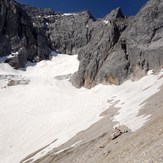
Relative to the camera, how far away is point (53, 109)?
265 ft

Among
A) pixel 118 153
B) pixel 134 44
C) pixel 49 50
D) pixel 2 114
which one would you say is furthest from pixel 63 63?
pixel 118 153

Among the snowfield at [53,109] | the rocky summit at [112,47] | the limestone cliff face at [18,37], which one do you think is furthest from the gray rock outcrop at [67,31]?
the snowfield at [53,109]

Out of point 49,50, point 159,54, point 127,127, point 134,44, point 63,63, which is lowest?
point 127,127

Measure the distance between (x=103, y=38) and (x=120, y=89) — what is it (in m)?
28.2

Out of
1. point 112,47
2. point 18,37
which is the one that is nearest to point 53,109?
point 112,47

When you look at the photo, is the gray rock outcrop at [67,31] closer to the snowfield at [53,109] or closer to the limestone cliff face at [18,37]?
the limestone cliff face at [18,37]

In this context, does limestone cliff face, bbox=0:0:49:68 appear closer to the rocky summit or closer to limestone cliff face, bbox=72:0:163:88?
the rocky summit

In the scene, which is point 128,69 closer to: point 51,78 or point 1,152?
point 51,78

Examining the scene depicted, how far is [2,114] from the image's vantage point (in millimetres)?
83125

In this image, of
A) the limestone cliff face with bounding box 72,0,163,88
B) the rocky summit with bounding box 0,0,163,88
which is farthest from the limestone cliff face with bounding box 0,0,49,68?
the limestone cliff face with bounding box 72,0,163,88

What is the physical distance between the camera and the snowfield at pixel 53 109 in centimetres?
5388

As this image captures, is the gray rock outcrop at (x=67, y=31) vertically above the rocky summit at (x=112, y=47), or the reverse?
the gray rock outcrop at (x=67, y=31)

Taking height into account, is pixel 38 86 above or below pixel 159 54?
above

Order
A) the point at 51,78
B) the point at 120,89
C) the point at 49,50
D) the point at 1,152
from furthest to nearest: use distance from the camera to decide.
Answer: the point at 49,50, the point at 51,78, the point at 120,89, the point at 1,152
